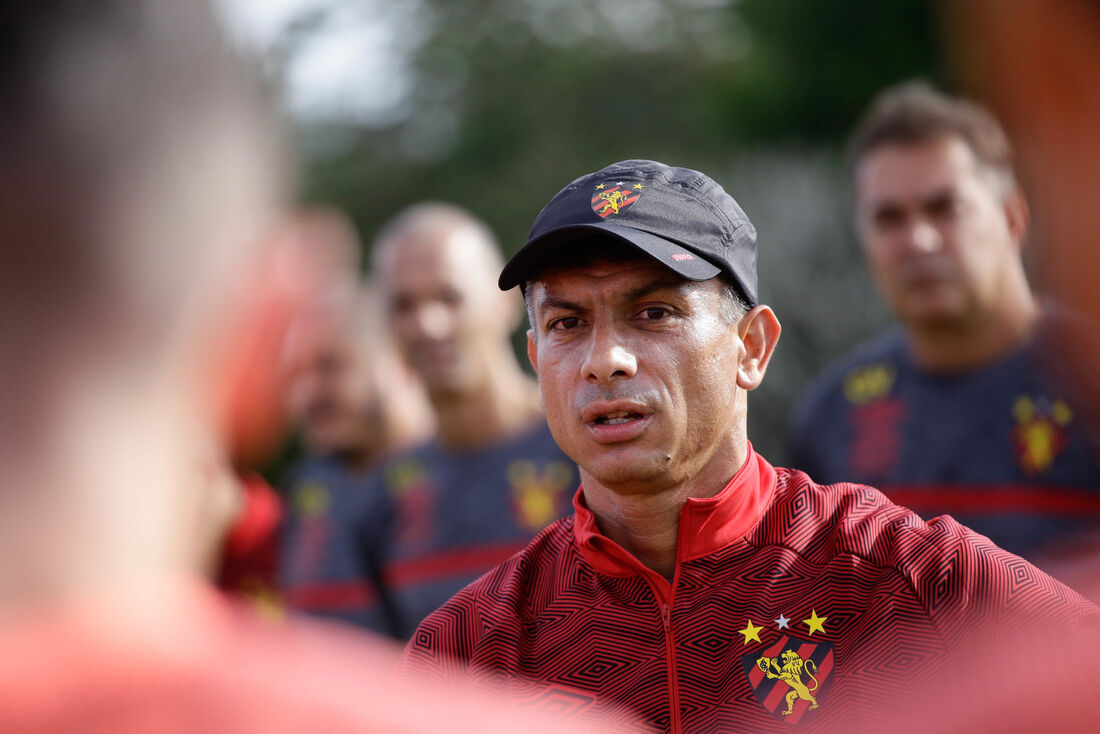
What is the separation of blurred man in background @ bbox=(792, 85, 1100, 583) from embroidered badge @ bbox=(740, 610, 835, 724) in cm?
204

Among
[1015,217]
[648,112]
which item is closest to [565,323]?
[1015,217]

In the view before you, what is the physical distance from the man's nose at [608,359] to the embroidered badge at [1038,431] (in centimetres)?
220

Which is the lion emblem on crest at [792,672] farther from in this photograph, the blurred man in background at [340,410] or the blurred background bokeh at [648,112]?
the blurred background bokeh at [648,112]

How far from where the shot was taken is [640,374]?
2572mm

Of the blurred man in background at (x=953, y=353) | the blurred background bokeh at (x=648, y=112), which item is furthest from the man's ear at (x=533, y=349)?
the blurred background bokeh at (x=648, y=112)

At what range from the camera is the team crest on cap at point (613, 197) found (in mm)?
2566

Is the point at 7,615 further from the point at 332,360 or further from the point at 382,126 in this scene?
the point at 382,126

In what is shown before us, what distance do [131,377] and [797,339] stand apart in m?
11.7

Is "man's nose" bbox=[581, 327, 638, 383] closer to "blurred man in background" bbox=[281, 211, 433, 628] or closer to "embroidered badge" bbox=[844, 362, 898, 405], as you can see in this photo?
"embroidered badge" bbox=[844, 362, 898, 405]

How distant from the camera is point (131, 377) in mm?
910

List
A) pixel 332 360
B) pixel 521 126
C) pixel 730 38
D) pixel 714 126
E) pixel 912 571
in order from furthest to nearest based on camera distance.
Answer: pixel 521 126, pixel 730 38, pixel 714 126, pixel 332 360, pixel 912 571

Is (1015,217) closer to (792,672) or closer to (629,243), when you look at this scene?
(629,243)

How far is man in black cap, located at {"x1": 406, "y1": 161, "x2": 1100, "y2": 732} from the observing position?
228 cm

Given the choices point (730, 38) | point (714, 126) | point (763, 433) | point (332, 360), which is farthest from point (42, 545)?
point (730, 38)
